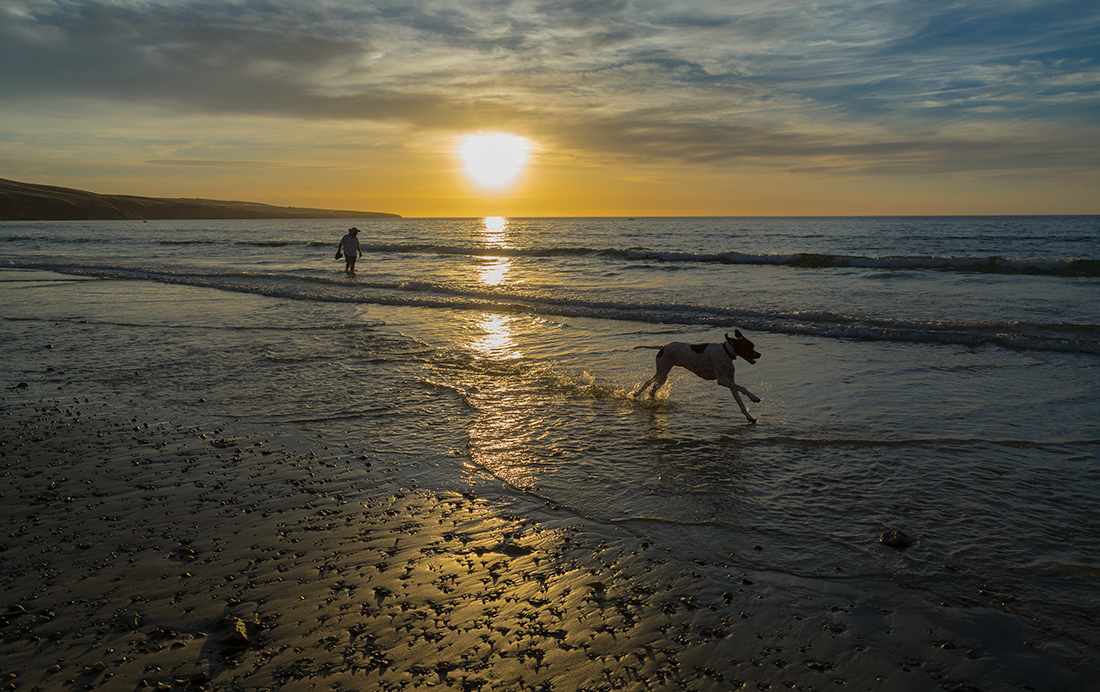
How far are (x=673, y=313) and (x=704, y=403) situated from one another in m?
7.49

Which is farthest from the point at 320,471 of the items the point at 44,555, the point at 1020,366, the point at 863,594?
the point at 1020,366

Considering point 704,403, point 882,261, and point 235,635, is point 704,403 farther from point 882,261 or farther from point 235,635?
point 882,261

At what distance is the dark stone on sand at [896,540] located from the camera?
4134 millimetres

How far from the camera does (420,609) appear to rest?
3.31 metres

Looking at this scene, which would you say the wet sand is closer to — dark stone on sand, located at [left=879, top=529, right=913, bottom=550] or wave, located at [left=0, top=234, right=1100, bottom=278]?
dark stone on sand, located at [left=879, top=529, right=913, bottom=550]

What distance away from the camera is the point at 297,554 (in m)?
3.89

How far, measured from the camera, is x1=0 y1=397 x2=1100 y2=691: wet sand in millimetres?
2859

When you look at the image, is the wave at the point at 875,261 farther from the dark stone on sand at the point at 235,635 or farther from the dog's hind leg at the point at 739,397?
the dark stone on sand at the point at 235,635

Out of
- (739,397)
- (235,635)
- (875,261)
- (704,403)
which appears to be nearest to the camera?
(235,635)

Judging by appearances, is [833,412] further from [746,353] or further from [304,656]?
[304,656]

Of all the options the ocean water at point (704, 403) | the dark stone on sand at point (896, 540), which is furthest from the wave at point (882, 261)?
the dark stone on sand at point (896, 540)

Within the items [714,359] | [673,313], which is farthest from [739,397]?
[673,313]

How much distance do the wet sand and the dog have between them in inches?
127

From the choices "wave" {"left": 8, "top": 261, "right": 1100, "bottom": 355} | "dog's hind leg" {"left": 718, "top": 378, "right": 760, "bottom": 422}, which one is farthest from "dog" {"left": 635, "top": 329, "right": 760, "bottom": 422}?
"wave" {"left": 8, "top": 261, "right": 1100, "bottom": 355}
